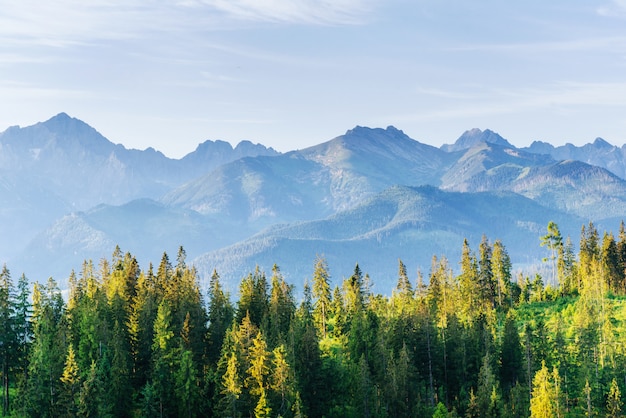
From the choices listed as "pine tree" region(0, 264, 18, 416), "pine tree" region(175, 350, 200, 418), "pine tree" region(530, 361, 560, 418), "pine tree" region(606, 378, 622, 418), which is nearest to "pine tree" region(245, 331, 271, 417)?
"pine tree" region(175, 350, 200, 418)

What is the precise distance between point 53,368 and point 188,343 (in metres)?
15.8

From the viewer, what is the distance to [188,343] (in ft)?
277

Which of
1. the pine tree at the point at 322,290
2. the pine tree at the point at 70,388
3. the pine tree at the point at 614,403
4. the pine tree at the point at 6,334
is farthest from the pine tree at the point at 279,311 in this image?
the pine tree at the point at 614,403

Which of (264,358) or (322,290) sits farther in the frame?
(322,290)

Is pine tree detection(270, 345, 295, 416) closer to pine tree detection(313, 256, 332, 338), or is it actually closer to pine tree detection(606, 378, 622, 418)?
pine tree detection(606, 378, 622, 418)

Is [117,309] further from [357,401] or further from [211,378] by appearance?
[357,401]

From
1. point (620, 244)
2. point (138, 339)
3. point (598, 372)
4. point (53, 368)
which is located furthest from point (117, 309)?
point (620, 244)

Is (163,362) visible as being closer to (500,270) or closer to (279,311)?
(279,311)

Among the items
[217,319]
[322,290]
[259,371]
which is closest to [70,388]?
[259,371]

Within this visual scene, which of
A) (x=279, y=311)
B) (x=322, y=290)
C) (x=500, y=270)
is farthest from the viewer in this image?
(x=500, y=270)

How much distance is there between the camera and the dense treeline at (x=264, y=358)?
244ft

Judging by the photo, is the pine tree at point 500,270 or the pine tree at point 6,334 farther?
the pine tree at point 500,270

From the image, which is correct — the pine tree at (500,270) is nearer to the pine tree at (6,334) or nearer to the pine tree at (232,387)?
the pine tree at (232,387)

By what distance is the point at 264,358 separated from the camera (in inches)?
2904
